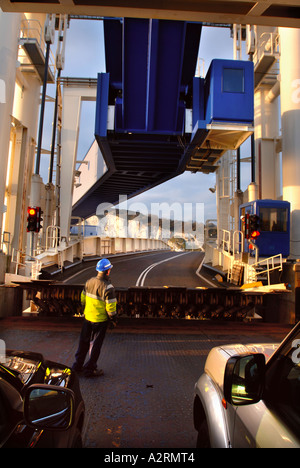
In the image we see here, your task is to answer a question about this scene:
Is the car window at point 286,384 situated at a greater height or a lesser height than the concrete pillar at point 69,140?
lesser

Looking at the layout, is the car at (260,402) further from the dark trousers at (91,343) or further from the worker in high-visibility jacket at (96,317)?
the dark trousers at (91,343)

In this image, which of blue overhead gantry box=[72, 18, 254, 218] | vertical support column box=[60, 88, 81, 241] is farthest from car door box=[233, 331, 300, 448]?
vertical support column box=[60, 88, 81, 241]

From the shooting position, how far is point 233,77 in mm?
11023

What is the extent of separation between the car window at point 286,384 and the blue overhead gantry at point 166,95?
1041cm

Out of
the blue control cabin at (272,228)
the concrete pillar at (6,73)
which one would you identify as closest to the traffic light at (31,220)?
the concrete pillar at (6,73)

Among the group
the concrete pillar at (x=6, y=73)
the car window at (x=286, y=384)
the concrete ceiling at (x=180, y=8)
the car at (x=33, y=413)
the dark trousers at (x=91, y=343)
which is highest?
the concrete pillar at (x=6, y=73)

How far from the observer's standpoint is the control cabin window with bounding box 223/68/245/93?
10.9m

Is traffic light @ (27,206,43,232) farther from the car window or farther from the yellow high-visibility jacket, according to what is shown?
the car window

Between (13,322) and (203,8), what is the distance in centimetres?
809

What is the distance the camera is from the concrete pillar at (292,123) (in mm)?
13648

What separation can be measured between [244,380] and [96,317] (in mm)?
3249

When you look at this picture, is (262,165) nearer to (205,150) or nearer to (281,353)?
(205,150)

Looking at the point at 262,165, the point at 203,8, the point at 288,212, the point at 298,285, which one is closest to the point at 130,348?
the point at 203,8
